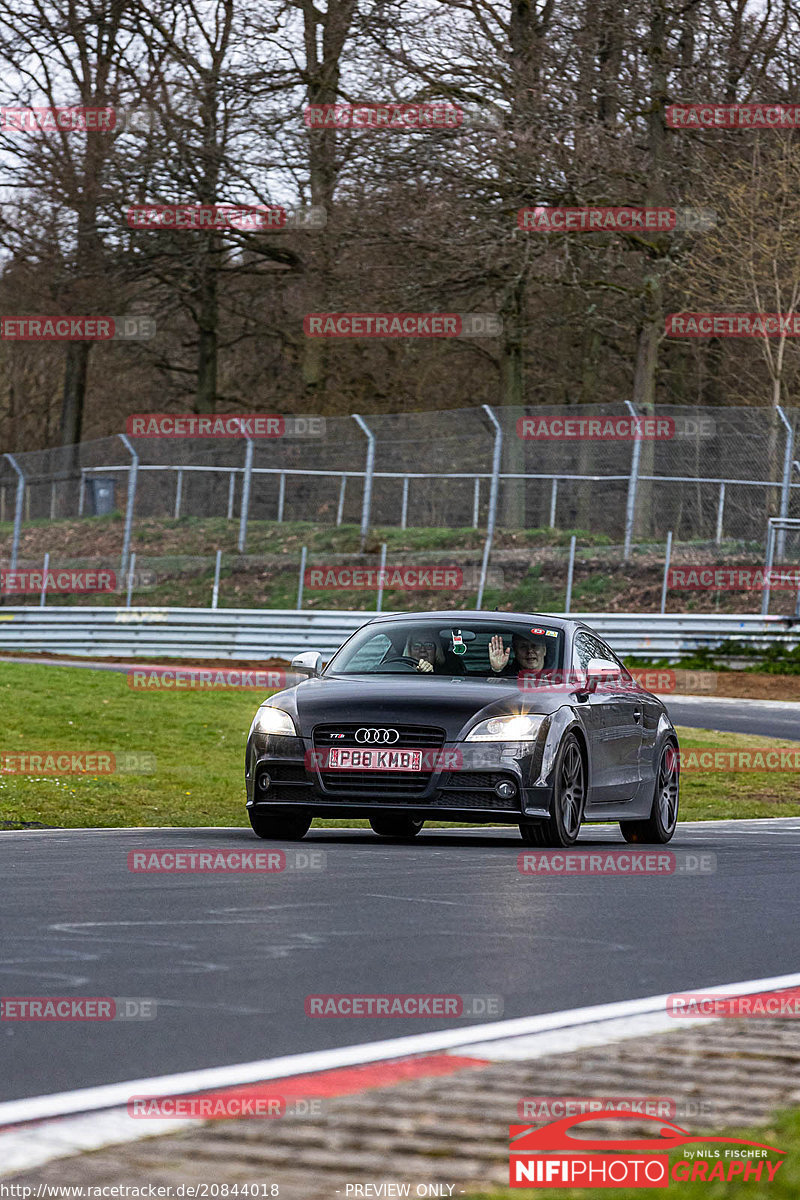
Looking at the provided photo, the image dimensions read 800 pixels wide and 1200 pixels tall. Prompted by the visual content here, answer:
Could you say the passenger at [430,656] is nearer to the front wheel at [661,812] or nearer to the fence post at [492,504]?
the front wheel at [661,812]

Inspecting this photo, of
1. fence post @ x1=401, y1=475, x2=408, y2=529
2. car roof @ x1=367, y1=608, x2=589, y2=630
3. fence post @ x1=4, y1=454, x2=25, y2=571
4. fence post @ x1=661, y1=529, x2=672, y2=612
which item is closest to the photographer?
car roof @ x1=367, y1=608, x2=589, y2=630

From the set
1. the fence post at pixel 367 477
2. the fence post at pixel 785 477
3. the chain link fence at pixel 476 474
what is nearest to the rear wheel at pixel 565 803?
the chain link fence at pixel 476 474

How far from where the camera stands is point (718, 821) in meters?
15.2

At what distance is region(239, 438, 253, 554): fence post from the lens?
3448cm

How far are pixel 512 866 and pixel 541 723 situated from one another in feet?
3.25

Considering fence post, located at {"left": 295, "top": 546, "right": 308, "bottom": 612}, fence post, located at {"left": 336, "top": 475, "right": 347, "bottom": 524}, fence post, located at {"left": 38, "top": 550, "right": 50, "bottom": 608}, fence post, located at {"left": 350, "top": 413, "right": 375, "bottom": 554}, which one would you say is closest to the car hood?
fence post, located at {"left": 295, "top": 546, "right": 308, "bottom": 612}

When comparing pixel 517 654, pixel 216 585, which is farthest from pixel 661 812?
pixel 216 585

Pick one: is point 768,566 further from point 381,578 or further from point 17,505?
point 17,505

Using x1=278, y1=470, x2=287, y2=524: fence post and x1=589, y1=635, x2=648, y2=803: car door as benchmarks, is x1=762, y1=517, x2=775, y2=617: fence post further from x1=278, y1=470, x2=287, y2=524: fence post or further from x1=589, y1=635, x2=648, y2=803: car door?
x1=589, y1=635, x2=648, y2=803: car door

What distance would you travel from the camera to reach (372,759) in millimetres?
11227

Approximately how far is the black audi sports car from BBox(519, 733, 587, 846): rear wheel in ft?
0.04

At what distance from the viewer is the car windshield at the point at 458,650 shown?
12.3 metres

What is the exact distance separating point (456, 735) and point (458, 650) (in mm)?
1316

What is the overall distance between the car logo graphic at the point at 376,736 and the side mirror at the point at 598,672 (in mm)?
1585
